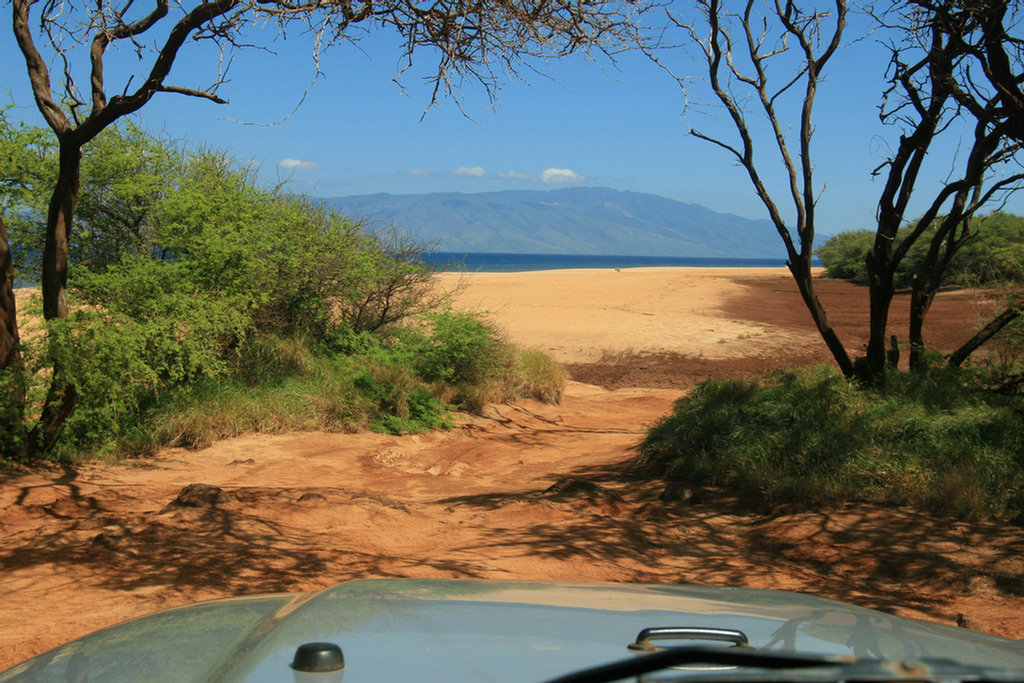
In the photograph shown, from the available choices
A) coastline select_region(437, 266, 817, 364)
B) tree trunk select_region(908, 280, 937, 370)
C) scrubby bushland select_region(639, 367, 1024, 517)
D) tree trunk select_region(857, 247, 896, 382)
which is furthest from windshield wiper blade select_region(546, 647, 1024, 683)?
coastline select_region(437, 266, 817, 364)

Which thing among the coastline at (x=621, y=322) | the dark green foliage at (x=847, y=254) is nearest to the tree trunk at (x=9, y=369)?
the coastline at (x=621, y=322)

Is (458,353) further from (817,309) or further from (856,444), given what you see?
(856,444)

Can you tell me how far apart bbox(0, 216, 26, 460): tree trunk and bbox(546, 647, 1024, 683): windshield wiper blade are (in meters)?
7.57

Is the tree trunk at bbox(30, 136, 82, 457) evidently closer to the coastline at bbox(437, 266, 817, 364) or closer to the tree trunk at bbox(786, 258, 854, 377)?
the coastline at bbox(437, 266, 817, 364)

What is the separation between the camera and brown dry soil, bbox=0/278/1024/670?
470 centimetres

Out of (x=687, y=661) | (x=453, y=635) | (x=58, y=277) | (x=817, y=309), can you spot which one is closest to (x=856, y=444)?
→ (x=817, y=309)

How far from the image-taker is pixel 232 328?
9664 mm

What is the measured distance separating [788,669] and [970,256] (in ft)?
113

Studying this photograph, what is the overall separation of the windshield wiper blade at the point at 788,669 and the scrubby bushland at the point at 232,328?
24.1 ft

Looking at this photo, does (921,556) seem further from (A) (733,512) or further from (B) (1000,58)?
(B) (1000,58)

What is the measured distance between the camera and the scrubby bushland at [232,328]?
26.1ft

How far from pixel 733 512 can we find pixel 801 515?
60 cm

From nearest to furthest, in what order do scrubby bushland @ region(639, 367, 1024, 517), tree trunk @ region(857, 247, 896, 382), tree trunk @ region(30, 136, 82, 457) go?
scrubby bushland @ region(639, 367, 1024, 517) → tree trunk @ region(30, 136, 82, 457) → tree trunk @ region(857, 247, 896, 382)

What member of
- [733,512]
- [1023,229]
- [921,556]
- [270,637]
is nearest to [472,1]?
[733,512]
